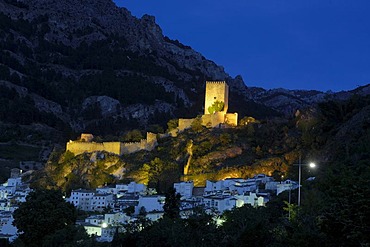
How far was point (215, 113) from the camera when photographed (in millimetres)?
69250

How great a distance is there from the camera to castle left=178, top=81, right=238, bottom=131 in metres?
68.6

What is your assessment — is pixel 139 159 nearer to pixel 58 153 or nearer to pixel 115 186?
pixel 115 186

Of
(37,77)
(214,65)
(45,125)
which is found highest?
(214,65)

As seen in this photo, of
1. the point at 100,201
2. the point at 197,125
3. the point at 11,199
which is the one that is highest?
the point at 197,125

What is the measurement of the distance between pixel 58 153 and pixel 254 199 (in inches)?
1482

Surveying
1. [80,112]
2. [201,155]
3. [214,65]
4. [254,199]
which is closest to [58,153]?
A: [201,155]

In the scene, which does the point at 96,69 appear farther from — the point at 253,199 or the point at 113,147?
the point at 253,199

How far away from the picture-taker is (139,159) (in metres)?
64.6

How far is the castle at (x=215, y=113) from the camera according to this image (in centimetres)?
6862

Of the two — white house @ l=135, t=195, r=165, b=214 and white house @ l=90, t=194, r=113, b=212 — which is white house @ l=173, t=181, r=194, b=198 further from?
white house @ l=90, t=194, r=113, b=212

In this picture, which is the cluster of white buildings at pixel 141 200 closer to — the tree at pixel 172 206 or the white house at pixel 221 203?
the white house at pixel 221 203

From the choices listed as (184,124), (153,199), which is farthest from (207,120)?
(153,199)

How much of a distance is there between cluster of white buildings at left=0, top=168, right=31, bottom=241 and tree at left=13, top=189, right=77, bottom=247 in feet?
23.6

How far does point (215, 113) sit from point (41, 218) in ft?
110
